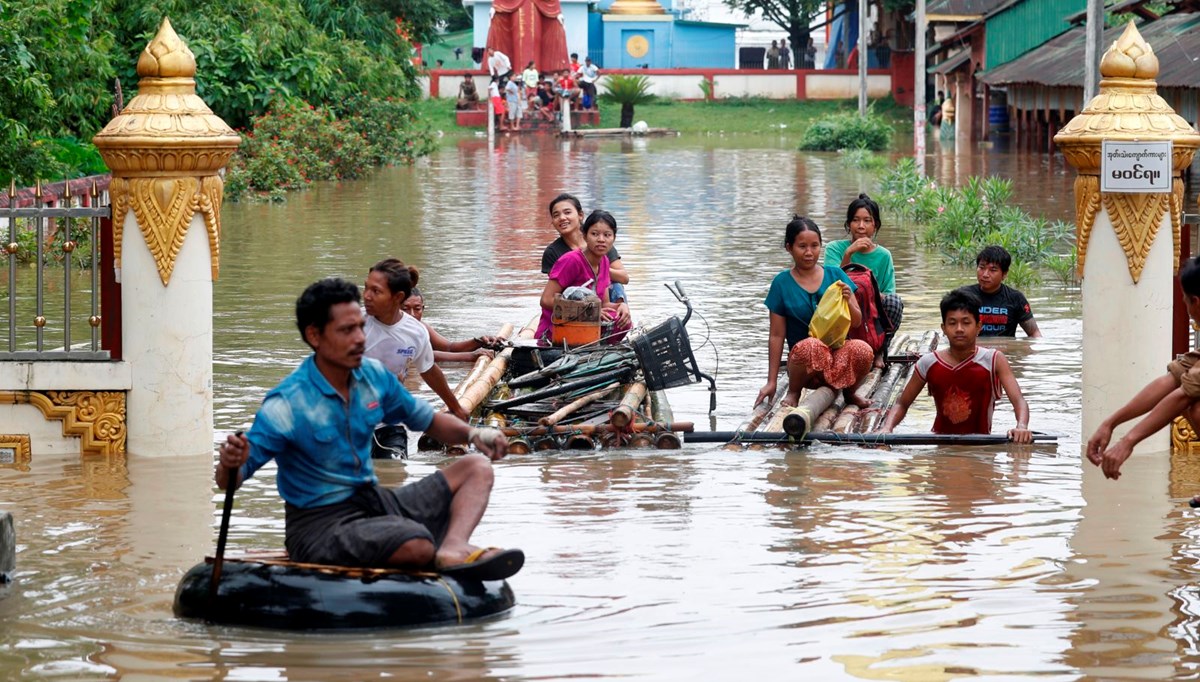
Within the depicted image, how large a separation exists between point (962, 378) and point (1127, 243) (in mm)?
1122

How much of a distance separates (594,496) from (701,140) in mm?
42139

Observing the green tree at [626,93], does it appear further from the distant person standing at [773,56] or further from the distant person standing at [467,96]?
the distant person standing at [773,56]

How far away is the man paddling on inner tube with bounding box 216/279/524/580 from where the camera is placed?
255 inches

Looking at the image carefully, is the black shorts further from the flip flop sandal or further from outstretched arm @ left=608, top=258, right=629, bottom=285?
outstretched arm @ left=608, top=258, right=629, bottom=285

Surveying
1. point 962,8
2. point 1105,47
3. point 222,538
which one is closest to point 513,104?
point 962,8

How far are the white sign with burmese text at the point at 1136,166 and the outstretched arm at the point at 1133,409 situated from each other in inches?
101

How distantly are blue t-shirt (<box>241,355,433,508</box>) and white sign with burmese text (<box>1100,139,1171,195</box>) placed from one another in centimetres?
469

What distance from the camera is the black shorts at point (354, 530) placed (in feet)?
21.4

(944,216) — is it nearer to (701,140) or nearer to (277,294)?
(277,294)

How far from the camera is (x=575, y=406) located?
406 inches

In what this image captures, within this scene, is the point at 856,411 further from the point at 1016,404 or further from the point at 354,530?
the point at 354,530

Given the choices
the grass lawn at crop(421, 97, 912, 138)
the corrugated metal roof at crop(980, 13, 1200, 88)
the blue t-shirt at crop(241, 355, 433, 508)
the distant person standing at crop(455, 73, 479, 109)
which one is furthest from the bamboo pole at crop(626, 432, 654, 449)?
the distant person standing at crop(455, 73, 479, 109)

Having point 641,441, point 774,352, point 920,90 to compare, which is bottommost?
point 641,441

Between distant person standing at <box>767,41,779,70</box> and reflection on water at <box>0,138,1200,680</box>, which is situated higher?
distant person standing at <box>767,41,779,70</box>
